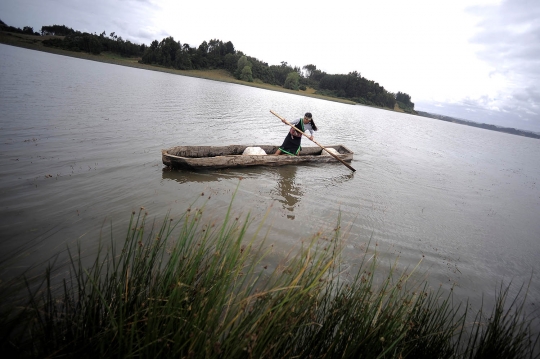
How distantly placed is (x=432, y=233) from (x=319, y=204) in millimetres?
2609

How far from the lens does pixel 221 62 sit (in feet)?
302

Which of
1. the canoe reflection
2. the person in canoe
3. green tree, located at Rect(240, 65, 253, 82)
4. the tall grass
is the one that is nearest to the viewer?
the tall grass

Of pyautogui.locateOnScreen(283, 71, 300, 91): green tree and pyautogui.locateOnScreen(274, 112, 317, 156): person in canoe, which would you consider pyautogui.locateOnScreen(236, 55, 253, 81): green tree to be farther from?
pyautogui.locateOnScreen(274, 112, 317, 156): person in canoe

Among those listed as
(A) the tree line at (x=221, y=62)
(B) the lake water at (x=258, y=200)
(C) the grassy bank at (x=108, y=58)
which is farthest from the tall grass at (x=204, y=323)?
(A) the tree line at (x=221, y=62)

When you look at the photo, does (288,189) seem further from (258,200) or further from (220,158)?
(220,158)

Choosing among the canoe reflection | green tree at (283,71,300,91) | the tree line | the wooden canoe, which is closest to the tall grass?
the canoe reflection

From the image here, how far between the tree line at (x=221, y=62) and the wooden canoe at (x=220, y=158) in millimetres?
82627

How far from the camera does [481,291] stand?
4117 millimetres

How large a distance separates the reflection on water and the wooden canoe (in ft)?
1.36

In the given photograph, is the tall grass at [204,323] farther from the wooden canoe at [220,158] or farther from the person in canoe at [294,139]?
the person in canoe at [294,139]

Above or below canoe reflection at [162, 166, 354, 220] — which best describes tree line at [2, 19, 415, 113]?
above

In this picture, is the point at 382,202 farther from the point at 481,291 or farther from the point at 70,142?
the point at 70,142

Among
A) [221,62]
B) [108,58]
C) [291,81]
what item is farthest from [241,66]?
[108,58]

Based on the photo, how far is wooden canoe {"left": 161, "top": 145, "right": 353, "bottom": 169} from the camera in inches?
265
